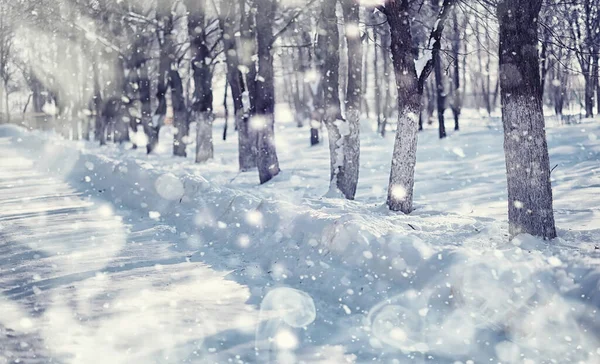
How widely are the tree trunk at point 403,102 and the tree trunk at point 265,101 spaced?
21.7ft

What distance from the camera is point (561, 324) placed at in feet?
18.3

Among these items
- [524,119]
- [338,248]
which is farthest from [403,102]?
[338,248]

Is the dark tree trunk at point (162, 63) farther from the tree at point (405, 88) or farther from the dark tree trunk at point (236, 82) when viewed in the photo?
the tree at point (405, 88)

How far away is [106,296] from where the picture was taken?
7.15 m

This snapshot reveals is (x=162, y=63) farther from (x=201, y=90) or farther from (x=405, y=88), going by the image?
(x=405, y=88)

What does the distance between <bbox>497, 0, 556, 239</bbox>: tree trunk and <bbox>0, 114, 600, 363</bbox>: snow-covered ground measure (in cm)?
43

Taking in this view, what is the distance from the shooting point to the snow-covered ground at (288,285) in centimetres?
558

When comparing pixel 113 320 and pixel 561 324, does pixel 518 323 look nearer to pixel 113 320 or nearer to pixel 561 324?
pixel 561 324

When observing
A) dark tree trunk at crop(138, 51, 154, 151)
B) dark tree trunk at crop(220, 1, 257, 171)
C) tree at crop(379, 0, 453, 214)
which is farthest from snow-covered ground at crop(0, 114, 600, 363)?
dark tree trunk at crop(138, 51, 154, 151)

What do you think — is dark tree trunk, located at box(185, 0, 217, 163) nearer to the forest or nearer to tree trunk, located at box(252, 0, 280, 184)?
the forest

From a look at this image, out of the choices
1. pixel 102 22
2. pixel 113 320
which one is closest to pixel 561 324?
pixel 113 320

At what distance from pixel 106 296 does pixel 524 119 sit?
5.43 m

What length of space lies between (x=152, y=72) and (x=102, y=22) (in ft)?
65.9

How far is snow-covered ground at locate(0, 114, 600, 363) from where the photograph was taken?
18.3 feet
